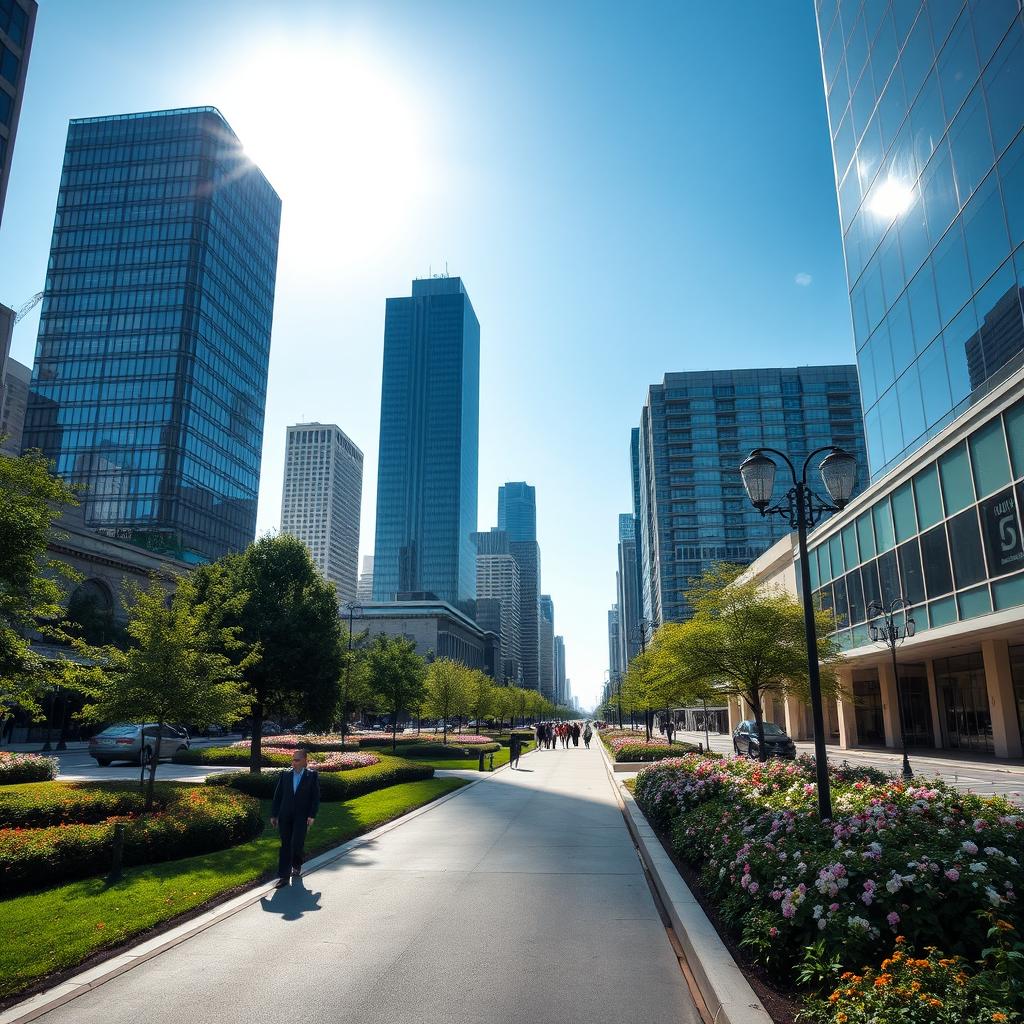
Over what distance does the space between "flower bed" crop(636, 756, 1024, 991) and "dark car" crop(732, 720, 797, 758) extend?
835 inches

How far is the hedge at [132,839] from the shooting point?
9109 millimetres

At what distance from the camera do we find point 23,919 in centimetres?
771

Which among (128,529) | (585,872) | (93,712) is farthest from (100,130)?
(585,872)

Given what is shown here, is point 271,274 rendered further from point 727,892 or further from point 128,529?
point 727,892

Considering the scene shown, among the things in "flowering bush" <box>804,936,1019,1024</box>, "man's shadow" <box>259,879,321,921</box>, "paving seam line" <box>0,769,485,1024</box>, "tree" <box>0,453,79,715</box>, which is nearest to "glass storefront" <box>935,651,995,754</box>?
"man's shadow" <box>259,879,321,921</box>

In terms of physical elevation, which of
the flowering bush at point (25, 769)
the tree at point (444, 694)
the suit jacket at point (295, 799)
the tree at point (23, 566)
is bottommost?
the flowering bush at point (25, 769)

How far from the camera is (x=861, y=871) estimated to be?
248 inches

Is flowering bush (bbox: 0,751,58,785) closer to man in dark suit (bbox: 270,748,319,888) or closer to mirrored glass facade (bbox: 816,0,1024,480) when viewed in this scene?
man in dark suit (bbox: 270,748,319,888)

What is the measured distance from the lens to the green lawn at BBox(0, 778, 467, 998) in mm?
6609

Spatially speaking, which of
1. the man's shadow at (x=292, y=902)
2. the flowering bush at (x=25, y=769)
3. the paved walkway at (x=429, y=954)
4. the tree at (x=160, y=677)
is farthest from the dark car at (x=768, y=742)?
the flowering bush at (x=25, y=769)

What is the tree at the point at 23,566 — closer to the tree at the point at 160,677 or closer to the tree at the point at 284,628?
the tree at the point at 160,677

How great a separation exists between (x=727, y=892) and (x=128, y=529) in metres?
105

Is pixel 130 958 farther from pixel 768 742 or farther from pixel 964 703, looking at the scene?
pixel 964 703

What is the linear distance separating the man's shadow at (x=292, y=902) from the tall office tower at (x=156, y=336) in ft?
294
